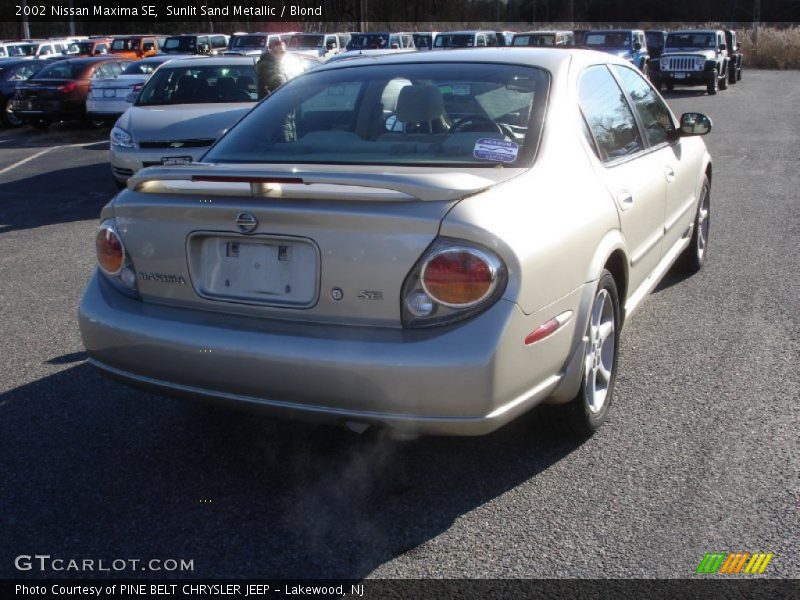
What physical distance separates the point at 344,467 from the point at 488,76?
1.81 metres

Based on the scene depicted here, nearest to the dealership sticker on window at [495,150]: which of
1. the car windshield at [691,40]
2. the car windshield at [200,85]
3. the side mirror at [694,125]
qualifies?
the side mirror at [694,125]

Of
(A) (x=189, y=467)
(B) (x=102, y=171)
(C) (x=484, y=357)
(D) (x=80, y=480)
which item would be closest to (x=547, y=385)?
A: (C) (x=484, y=357)

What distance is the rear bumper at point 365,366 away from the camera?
3.00 metres

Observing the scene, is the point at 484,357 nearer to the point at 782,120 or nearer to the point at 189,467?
the point at 189,467

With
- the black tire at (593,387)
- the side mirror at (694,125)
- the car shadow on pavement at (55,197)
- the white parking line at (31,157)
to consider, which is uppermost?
the side mirror at (694,125)

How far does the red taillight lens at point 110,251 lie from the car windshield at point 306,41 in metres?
29.2

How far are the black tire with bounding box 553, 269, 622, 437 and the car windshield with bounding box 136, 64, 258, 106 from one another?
7824mm

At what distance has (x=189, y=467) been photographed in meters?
3.74

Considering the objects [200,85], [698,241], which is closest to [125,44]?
[200,85]

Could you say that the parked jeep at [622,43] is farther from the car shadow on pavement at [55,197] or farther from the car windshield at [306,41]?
the car shadow on pavement at [55,197]

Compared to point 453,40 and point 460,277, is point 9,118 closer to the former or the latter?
point 453,40

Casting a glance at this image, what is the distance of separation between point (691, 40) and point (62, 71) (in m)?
18.7

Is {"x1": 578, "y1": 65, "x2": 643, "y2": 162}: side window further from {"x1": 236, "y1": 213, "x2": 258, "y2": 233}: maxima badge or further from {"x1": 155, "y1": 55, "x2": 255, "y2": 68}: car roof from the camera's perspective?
{"x1": 155, "y1": 55, "x2": 255, "y2": 68}: car roof

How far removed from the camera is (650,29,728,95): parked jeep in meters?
26.8
